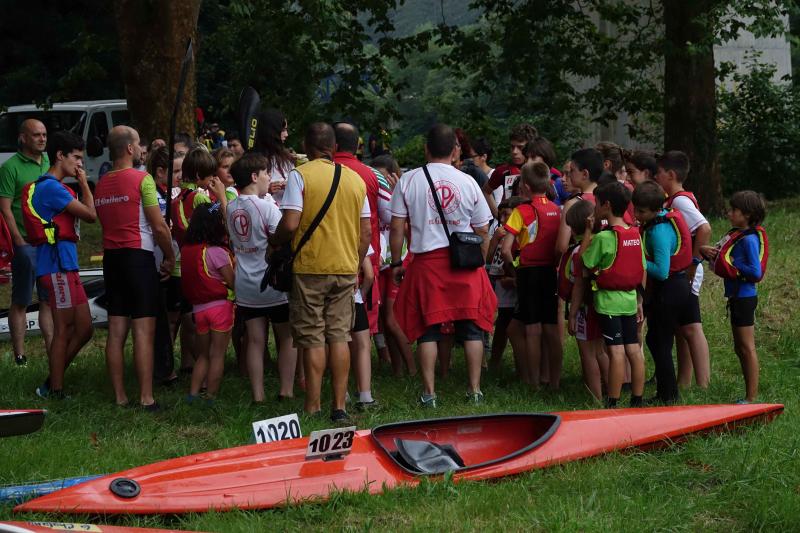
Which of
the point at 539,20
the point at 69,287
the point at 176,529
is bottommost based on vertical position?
the point at 176,529

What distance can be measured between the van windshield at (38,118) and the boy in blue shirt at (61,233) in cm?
1359

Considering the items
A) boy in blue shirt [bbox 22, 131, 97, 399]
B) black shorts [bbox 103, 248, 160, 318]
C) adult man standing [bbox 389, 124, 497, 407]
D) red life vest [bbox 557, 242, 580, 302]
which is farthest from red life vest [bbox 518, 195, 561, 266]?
boy in blue shirt [bbox 22, 131, 97, 399]

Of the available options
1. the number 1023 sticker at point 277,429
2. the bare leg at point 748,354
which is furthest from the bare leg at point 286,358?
the bare leg at point 748,354

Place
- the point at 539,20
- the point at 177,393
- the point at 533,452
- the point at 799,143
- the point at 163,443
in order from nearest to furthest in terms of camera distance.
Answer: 1. the point at 533,452
2. the point at 163,443
3. the point at 177,393
4. the point at 539,20
5. the point at 799,143

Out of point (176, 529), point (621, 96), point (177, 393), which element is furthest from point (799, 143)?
point (176, 529)

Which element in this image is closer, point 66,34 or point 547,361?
point 547,361

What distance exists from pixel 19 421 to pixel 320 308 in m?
2.09

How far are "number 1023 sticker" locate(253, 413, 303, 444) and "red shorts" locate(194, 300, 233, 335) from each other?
1.68 metres

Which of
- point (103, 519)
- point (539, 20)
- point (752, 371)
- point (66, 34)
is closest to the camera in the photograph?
point (103, 519)

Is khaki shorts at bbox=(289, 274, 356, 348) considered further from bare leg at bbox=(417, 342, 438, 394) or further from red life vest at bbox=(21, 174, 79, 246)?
red life vest at bbox=(21, 174, 79, 246)

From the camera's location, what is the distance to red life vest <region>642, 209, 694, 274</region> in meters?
7.22

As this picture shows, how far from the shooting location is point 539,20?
1691cm

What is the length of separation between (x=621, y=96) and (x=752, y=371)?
1064cm

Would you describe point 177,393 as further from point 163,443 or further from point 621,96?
point 621,96
